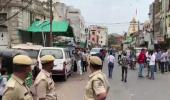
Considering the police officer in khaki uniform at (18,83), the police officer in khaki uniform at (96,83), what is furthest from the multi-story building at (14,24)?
the police officer in khaki uniform at (18,83)

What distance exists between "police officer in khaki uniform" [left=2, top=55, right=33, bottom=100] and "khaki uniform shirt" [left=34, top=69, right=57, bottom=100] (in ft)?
4.15

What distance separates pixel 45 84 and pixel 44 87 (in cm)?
5

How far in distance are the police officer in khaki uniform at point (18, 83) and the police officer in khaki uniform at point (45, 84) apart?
49.9 inches

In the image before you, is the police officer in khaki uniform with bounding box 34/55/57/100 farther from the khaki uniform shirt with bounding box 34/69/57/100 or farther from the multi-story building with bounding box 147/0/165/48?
the multi-story building with bounding box 147/0/165/48

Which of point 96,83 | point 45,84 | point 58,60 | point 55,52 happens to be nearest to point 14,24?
point 55,52

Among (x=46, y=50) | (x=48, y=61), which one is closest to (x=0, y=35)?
(x=46, y=50)

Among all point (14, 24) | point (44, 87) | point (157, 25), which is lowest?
point (44, 87)

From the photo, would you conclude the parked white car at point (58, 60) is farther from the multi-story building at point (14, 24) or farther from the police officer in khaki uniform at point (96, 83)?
the police officer in khaki uniform at point (96, 83)

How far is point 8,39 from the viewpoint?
40.2m

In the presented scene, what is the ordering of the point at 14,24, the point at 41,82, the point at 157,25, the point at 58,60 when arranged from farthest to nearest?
1. the point at 157,25
2. the point at 14,24
3. the point at 58,60
4. the point at 41,82

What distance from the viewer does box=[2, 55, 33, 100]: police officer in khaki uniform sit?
5723 mm

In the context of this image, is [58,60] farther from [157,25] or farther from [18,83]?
[157,25]

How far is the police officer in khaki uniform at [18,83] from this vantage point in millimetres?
5723

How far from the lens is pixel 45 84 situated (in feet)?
23.7
